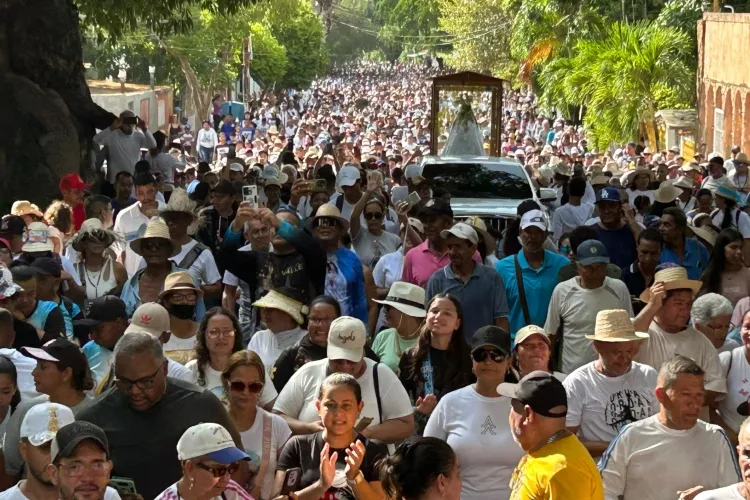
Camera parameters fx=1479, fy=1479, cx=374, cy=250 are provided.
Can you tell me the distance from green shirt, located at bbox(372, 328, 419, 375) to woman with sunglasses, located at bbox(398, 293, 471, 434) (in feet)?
1.31

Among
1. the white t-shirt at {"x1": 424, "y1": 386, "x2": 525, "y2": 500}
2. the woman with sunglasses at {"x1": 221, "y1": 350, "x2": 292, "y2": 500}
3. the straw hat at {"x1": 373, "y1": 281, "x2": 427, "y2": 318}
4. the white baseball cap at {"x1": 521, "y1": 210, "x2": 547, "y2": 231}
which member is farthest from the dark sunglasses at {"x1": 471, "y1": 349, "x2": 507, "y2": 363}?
the white baseball cap at {"x1": 521, "y1": 210, "x2": 547, "y2": 231}

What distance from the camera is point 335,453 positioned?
6.40 m

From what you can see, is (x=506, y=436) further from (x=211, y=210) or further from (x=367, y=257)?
(x=211, y=210)

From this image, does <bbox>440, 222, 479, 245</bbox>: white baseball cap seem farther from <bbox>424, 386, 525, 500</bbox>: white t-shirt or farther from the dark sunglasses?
<bbox>424, 386, 525, 500</bbox>: white t-shirt

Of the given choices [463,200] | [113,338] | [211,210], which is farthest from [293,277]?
[463,200]

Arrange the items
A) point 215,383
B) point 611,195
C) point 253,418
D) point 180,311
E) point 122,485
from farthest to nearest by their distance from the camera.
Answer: point 611,195, point 180,311, point 215,383, point 253,418, point 122,485

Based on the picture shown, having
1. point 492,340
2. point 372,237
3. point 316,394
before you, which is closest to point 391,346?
point 316,394

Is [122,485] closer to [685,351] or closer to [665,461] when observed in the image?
[665,461]

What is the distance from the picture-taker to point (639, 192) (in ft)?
58.4

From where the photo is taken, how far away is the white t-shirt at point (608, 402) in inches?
307

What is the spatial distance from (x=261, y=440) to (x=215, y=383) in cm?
97

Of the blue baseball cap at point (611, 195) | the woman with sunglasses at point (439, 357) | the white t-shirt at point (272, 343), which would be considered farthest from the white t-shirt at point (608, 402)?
the blue baseball cap at point (611, 195)

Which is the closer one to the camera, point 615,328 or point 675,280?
point 615,328

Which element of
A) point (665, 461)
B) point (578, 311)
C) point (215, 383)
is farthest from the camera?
point (578, 311)
